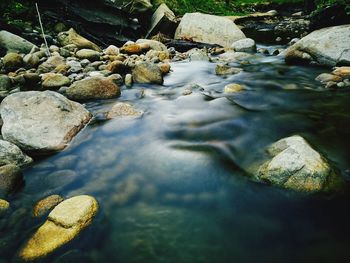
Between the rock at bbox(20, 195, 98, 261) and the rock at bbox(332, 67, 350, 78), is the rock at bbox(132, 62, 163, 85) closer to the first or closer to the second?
the rock at bbox(332, 67, 350, 78)

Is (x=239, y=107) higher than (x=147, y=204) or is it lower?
higher

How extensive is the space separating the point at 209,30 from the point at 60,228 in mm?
13728

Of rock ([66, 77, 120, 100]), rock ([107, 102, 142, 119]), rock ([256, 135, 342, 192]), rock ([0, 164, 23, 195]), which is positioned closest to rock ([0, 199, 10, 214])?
rock ([0, 164, 23, 195])

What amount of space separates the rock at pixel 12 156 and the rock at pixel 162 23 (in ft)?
43.4

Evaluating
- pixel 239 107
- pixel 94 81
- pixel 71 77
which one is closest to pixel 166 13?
pixel 71 77

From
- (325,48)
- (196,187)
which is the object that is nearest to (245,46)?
(325,48)

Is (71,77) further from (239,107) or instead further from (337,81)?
(337,81)

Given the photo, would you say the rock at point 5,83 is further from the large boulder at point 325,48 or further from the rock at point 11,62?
the large boulder at point 325,48

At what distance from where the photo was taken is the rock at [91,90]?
636 centimetres

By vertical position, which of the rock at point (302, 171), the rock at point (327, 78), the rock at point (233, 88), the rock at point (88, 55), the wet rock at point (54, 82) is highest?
the rock at point (327, 78)

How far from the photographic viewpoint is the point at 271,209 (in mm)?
2910

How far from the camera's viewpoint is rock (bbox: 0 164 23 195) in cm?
334

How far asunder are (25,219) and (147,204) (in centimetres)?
128

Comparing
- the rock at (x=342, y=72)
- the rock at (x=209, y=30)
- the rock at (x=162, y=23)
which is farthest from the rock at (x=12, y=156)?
the rock at (x=162, y=23)
